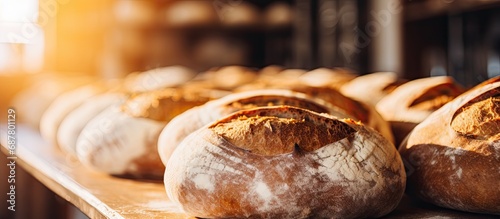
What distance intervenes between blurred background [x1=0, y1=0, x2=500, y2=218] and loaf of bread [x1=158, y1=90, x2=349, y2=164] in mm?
3097

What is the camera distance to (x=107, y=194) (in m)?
1.52

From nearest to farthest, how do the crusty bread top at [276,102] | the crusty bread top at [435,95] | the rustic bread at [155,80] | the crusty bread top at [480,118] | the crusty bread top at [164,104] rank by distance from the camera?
the crusty bread top at [480,118] < the crusty bread top at [276,102] < the crusty bread top at [435,95] < the crusty bread top at [164,104] < the rustic bread at [155,80]

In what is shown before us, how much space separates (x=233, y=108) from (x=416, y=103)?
0.56 meters

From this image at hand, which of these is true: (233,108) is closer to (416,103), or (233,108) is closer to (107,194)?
(107,194)

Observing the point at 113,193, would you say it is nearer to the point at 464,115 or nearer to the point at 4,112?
the point at 464,115

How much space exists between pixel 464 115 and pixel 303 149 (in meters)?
0.37

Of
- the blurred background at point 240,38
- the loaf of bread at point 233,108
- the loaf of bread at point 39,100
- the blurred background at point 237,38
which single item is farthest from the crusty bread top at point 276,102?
the blurred background at point 237,38

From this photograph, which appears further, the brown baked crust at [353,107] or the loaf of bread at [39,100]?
the loaf of bread at [39,100]

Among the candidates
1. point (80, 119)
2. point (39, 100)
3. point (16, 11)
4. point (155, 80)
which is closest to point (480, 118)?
point (80, 119)

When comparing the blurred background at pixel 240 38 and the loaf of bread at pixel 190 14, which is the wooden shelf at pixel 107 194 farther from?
the loaf of bread at pixel 190 14

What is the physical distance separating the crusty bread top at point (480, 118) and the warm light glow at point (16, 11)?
2.87 meters

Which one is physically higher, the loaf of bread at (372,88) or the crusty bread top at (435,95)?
the crusty bread top at (435,95)

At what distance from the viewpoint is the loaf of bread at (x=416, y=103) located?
167 centimetres

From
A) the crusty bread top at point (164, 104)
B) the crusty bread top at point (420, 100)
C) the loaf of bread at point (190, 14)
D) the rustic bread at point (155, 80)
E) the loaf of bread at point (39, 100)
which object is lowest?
the loaf of bread at point (39, 100)
